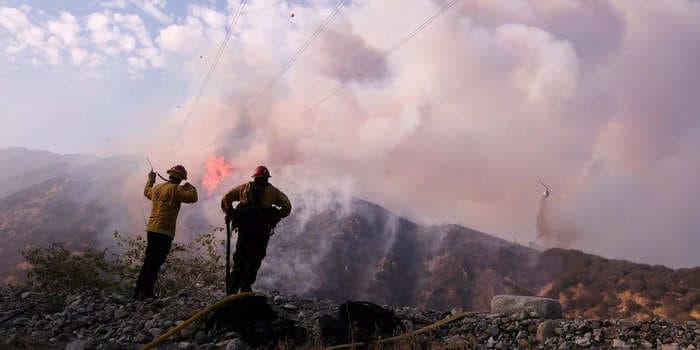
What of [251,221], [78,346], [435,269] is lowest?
[78,346]

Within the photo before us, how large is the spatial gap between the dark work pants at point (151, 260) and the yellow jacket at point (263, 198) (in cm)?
163

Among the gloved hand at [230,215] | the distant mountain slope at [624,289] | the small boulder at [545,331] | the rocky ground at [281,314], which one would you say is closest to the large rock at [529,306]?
the rocky ground at [281,314]

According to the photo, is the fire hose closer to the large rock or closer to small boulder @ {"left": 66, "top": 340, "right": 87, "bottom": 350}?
small boulder @ {"left": 66, "top": 340, "right": 87, "bottom": 350}

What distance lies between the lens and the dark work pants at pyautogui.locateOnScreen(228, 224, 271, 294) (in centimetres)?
865

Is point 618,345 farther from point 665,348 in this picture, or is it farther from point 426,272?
point 426,272

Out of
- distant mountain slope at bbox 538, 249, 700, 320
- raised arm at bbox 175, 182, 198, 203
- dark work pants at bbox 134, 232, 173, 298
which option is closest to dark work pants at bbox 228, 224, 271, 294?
raised arm at bbox 175, 182, 198, 203

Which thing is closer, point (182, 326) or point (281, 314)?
point (182, 326)

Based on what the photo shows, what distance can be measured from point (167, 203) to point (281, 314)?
10.1 feet

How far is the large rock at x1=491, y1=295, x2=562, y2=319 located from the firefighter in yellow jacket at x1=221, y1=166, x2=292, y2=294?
13.2 feet

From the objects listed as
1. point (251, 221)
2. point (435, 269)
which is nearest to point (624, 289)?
point (435, 269)

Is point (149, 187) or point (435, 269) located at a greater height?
point (435, 269)

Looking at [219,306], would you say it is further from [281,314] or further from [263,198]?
[263,198]

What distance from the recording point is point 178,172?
9.58 m

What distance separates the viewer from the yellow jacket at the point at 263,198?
28.8 feet
